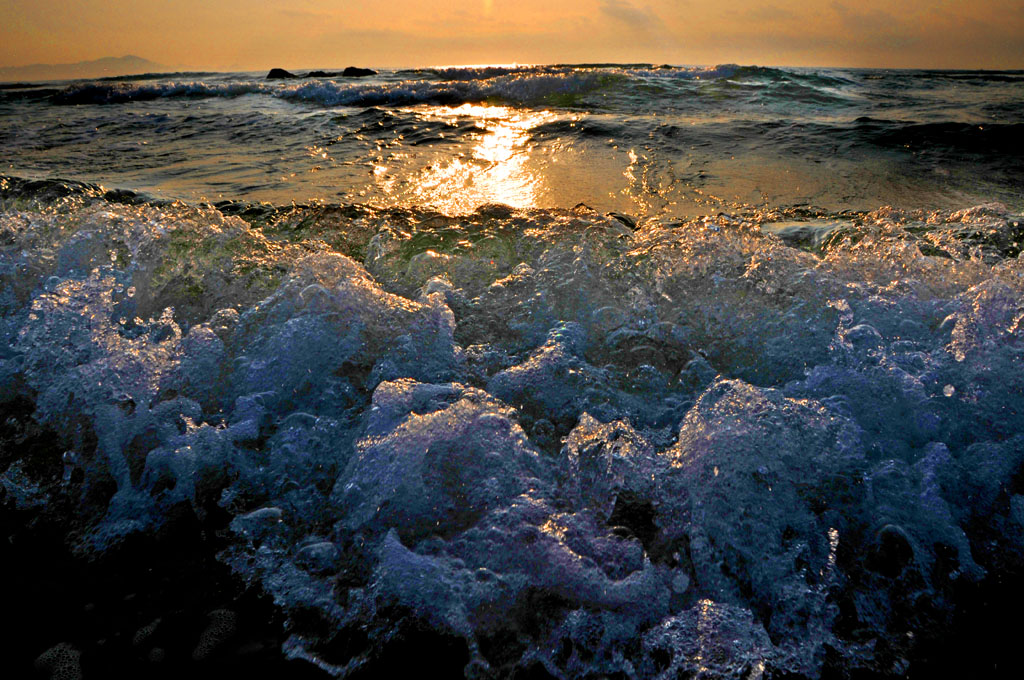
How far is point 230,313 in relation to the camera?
250cm

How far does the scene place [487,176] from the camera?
4988 mm

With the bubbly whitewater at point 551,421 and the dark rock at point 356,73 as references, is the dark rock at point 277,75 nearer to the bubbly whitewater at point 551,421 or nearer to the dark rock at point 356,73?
the dark rock at point 356,73

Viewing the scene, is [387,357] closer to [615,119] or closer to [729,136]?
[729,136]

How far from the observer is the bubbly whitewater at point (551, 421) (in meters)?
1.36

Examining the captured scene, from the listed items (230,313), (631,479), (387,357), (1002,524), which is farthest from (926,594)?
(230,313)

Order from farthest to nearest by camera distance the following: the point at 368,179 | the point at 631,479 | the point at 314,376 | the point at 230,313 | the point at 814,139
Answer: the point at 814,139, the point at 368,179, the point at 230,313, the point at 314,376, the point at 631,479

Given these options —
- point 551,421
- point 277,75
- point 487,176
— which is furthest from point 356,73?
point 551,421

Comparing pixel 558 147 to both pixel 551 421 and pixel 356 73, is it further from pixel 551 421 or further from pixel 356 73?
pixel 356 73

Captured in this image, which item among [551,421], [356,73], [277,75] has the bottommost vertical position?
[551,421]

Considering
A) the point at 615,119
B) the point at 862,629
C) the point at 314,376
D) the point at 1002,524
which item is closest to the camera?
the point at 862,629

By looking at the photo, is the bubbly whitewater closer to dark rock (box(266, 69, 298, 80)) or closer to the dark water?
the dark water

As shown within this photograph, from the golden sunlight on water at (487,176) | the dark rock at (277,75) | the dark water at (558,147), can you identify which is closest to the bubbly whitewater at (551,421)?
the golden sunlight on water at (487,176)

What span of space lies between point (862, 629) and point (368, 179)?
15.2ft

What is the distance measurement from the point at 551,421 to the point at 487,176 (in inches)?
139
